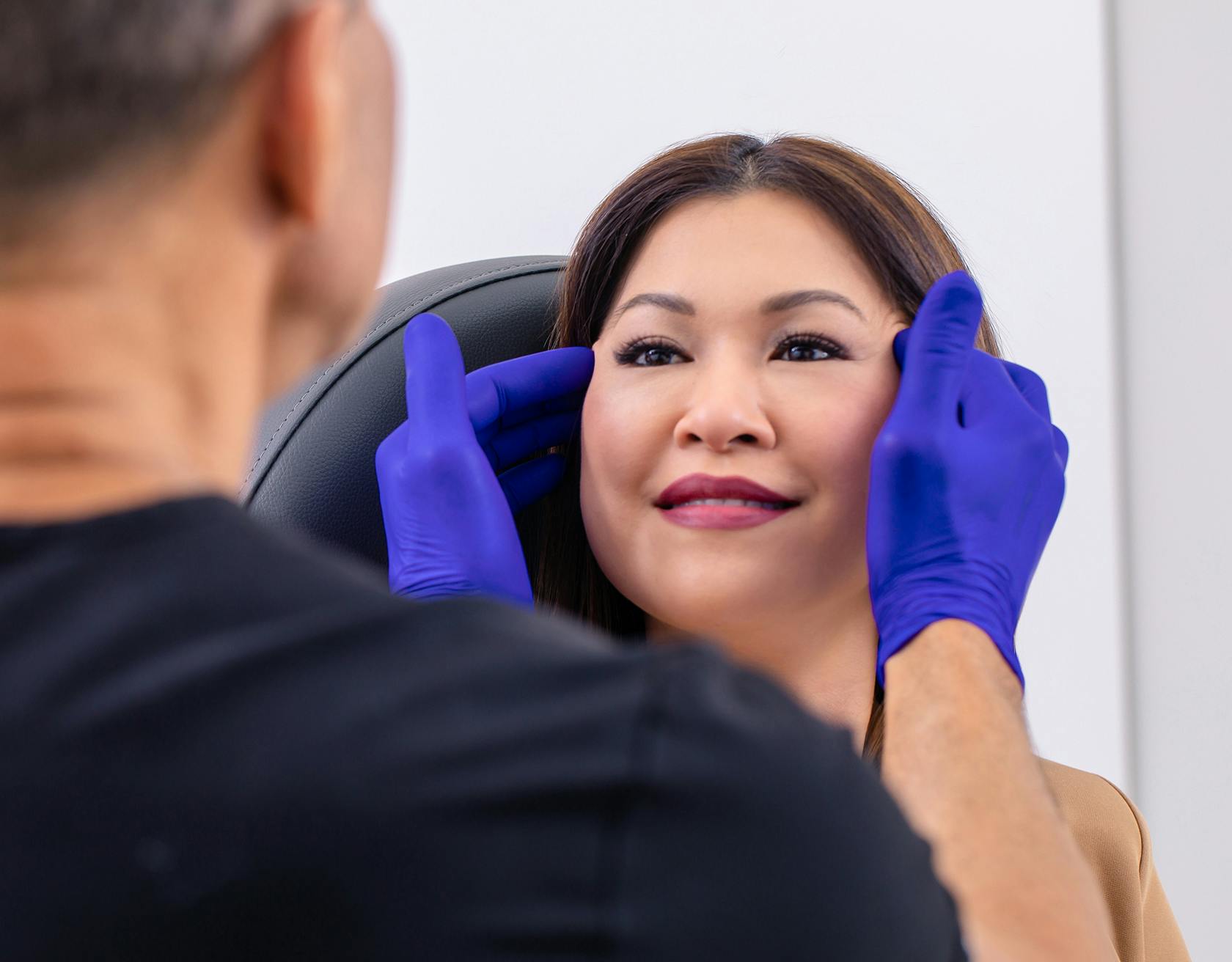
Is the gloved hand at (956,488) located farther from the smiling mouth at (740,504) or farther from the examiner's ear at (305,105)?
the examiner's ear at (305,105)

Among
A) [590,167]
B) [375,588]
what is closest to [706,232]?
[590,167]

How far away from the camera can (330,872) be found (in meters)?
0.50

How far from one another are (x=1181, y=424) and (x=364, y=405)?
139cm

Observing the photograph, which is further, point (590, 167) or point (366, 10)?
point (590, 167)

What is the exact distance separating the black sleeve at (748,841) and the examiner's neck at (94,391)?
0.23 meters

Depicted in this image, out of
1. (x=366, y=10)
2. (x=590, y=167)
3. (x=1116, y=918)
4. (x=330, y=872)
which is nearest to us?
(x=330, y=872)

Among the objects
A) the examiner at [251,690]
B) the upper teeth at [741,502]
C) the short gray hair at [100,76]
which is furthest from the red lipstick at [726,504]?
the short gray hair at [100,76]

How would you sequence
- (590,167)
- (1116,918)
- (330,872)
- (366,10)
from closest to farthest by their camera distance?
(330,872) → (366,10) → (1116,918) → (590,167)

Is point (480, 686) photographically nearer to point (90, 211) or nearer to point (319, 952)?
point (319, 952)

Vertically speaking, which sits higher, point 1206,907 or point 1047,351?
point 1047,351

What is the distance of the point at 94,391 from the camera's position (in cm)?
54

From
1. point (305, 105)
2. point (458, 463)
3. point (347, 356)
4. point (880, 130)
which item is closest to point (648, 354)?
point (458, 463)

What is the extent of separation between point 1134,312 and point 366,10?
6.11 ft

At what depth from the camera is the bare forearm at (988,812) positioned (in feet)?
2.61
